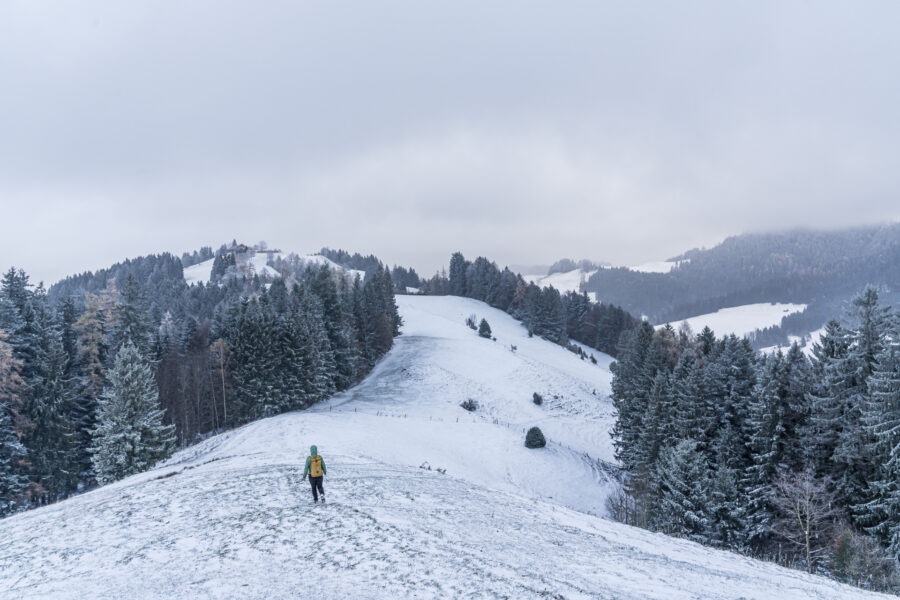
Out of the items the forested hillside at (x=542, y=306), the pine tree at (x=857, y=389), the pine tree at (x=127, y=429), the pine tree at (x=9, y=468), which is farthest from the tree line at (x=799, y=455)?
the forested hillside at (x=542, y=306)

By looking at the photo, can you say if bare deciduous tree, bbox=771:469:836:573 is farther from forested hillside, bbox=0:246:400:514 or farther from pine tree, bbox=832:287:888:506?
forested hillside, bbox=0:246:400:514

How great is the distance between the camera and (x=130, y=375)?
1409 inches

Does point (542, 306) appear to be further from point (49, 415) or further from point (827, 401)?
point (49, 415)

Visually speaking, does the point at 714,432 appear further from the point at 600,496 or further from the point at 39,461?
the point at 39,461

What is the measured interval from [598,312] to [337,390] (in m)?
86.3

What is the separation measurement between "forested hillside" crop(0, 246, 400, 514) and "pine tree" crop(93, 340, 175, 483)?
76 mm

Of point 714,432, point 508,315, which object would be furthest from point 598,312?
point 714,432

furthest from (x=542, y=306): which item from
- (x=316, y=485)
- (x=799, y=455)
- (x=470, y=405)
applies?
(x=316, y=485)

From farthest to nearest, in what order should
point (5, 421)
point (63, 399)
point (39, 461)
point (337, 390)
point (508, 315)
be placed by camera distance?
1. point (508, 315)
2. point (337, 390)
3. point (63, 399)
4. point (39, 461)
5. point (5, 421)

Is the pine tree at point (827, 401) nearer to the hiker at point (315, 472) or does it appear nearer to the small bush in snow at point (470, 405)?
the hiker at point (315, 472)

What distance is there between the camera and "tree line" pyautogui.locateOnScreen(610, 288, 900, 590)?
24750mm

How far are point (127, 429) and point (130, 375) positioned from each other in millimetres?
3976

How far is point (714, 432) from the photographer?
36.2 meters

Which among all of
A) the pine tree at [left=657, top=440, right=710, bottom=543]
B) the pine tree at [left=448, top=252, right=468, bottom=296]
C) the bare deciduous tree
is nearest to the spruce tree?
the pine tree at [left=657, top=440, right=710, bottom=543]
